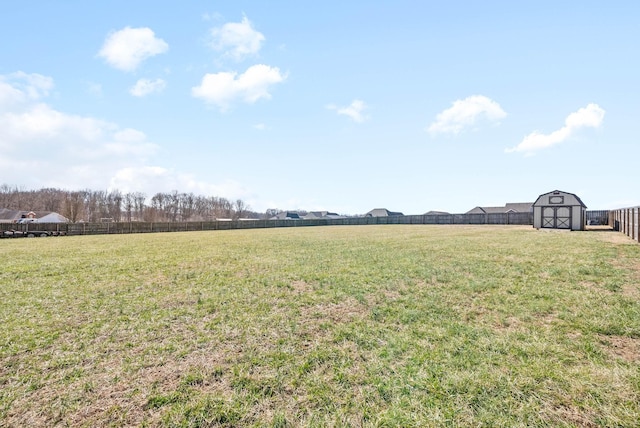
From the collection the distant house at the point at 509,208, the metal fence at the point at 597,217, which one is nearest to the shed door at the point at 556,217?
the metal fence at the point at 597,217

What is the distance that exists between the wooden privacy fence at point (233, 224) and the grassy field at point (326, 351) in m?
27.8

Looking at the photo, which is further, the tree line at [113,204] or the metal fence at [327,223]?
the tree line at [113,204]

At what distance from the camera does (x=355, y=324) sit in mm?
4480

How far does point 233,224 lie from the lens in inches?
1719

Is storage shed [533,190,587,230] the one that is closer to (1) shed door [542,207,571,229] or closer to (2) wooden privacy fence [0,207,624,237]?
(1) shed door [542,207,571,229]

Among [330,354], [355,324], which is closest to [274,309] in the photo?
[355,324]

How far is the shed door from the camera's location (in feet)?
82.2

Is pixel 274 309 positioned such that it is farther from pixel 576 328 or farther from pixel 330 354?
pixel 576 328

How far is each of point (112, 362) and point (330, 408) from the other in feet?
8.71

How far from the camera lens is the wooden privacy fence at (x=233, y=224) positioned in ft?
95.0

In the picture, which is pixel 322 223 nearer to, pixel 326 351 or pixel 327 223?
pixel 327 223

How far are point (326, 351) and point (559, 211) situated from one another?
1193 inches

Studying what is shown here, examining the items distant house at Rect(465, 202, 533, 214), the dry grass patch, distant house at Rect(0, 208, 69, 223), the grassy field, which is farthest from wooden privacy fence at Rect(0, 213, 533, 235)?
the dry grass patch

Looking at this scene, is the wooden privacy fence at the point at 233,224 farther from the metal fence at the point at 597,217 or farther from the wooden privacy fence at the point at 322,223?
the metal fence at the point at 597,217
